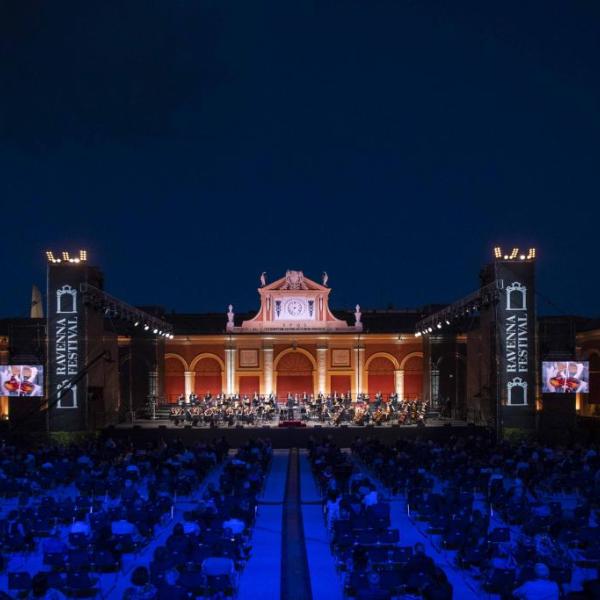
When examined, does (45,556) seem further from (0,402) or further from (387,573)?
(0,402)

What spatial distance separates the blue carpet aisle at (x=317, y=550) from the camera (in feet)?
40.9

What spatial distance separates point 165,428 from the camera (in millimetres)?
32594

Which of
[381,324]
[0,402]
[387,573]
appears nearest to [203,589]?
[387,573]

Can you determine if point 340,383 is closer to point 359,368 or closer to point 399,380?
point 359,368

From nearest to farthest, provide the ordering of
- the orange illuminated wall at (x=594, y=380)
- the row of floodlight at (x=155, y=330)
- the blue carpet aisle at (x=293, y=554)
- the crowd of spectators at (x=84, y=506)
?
the crowd of spectators at (x=84, y=506) < the blue carpet aisle at (x=293, y=554) < the row of floodlight at (x=155, y=330) < the orange illuminated wall at (x=594, y=380)

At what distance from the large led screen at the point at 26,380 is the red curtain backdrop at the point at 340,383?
16.8 m

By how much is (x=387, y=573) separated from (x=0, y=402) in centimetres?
3175

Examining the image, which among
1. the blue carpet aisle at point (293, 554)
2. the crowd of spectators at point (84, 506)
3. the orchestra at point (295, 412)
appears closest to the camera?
the crowd of spectators at point (84, 506)

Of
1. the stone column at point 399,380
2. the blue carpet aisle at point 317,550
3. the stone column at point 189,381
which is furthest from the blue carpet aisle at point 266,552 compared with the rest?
the stone column at point 189,381

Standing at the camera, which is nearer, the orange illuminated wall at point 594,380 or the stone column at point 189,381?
the orange illuminated wall at point 594,380

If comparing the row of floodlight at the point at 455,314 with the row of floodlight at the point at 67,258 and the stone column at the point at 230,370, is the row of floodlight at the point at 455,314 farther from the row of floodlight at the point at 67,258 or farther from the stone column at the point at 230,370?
the row of floodlight at the point at 67,258

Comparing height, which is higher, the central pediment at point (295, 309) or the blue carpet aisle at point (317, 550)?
the central pediment at point (295, 309)

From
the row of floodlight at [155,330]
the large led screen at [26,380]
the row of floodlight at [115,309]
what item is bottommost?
the large led screen at [26,380]

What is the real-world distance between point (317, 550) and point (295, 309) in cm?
2855
